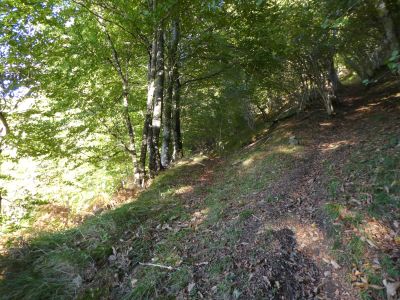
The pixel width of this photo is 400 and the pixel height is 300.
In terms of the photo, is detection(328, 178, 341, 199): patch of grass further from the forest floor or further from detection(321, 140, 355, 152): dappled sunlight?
detection(321, 140, 355, 152): dappled sunlight

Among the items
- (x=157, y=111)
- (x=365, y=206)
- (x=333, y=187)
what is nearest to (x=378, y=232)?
(x=365, y=206)

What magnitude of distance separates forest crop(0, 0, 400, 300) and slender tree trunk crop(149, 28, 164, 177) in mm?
52

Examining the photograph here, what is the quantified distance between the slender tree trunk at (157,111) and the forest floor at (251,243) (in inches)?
95.5

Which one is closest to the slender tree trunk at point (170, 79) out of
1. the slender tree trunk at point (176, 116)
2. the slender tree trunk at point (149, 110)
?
the slender tree trunk at point (176, 116)

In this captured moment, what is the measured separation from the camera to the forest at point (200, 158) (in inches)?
132

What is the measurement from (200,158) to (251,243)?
6.08 m

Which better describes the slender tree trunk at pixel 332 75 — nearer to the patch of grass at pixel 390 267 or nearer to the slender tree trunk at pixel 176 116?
the slender tree trunk at pixel 176 116

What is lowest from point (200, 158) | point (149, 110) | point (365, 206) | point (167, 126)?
point (365, 206)

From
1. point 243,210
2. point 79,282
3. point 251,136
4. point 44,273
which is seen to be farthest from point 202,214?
point 251,136

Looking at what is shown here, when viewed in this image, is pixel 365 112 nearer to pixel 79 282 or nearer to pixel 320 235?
pixel 320 235

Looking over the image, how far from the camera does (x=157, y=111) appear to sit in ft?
25.9

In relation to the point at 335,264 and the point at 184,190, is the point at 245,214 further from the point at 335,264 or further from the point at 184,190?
the point at 184,190

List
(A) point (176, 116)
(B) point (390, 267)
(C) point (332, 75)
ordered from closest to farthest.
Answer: (B) point (390, 267) < (A) point (176, 116) < (C) point (332, 75)

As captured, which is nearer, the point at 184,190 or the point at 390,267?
the point at 390,267
